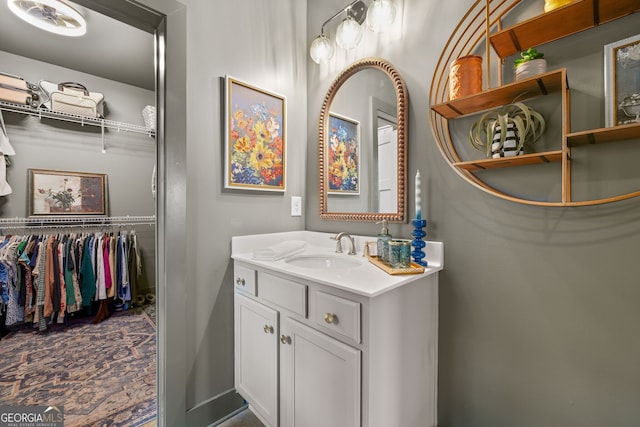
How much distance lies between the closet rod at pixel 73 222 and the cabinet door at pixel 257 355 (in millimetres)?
1951

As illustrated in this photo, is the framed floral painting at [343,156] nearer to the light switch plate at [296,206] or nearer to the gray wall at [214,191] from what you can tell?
the light switch plate at [296,206]

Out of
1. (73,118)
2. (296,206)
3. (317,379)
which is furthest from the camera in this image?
(73,118)

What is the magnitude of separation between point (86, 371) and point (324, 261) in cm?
197

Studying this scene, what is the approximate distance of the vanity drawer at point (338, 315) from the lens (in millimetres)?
874

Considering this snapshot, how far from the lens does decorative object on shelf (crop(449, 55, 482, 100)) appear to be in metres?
1.05

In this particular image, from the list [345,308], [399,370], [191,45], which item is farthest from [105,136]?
[399,370]

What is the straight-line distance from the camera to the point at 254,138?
1.56 metres

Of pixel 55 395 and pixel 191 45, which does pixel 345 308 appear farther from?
pixel 55 395

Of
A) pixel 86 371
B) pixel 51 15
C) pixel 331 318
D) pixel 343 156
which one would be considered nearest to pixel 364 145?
pixel 343 156

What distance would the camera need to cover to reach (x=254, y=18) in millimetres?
1594

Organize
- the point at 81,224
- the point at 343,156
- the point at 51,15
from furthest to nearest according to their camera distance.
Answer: the point at 81,224, the point at 51,15, the point at 343,156

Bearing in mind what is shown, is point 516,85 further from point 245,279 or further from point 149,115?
point 149,115

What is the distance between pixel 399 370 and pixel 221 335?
0.97m

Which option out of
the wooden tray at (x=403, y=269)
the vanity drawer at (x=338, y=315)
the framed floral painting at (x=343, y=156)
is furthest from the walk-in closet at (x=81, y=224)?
the framed floral painting at (x=343, y=156)
